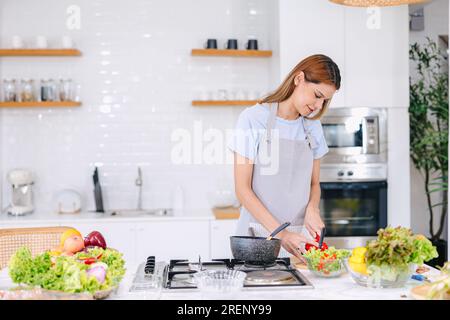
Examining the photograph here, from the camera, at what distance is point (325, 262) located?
76.3 inches

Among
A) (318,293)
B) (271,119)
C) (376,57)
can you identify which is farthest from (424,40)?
(318,293)

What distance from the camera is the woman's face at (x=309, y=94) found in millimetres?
2555

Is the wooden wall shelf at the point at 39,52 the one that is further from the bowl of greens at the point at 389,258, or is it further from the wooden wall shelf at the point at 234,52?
the bowl of greens at the point at 389,258

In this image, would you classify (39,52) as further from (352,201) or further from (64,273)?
(64,273)

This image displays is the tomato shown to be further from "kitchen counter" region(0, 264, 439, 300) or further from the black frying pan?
the black frying pan

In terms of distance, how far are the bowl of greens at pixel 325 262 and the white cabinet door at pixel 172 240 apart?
6.65 ft

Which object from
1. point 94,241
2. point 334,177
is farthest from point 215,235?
point 94,241

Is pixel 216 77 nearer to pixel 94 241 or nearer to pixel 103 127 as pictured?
pixel 103 127

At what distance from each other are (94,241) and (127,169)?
2.42 metres

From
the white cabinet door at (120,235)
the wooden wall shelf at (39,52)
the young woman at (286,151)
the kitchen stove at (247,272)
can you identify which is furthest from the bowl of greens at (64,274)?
the wooden wall shelf at (39,52)

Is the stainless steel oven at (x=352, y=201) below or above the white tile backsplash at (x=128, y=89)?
below

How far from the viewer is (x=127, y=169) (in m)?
4.45
